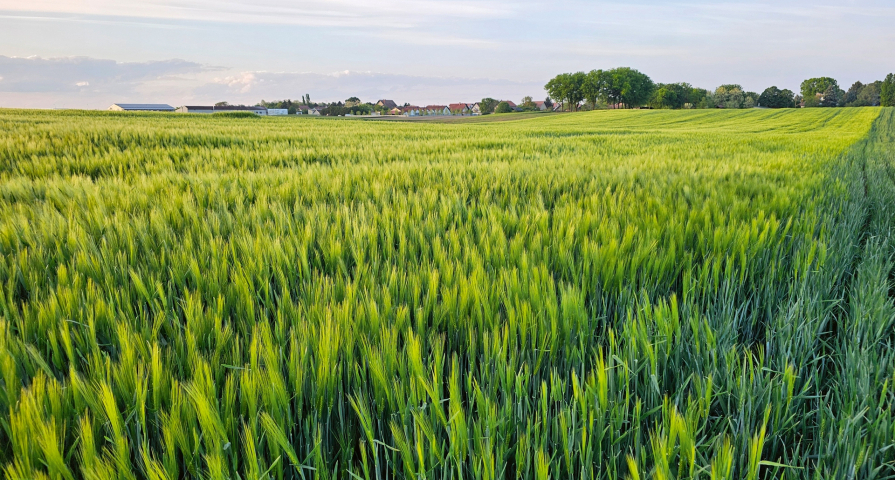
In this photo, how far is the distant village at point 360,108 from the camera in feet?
288

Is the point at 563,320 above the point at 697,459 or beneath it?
above

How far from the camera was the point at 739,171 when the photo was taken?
343 centimetres

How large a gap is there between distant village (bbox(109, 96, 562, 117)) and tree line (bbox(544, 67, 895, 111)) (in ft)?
26.7

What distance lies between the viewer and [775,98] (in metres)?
86.4

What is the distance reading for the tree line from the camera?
7881 cm

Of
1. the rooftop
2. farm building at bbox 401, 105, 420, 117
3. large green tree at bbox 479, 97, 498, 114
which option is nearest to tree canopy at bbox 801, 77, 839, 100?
large green tree at bbox 479, 97, 498, 114

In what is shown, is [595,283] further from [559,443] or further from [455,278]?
[559,443]

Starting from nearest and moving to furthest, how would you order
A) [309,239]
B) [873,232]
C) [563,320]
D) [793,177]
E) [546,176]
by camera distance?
1. [563,320]
2. [309,239]
3. [873,232]
4. [546,176]
5. [793,177]

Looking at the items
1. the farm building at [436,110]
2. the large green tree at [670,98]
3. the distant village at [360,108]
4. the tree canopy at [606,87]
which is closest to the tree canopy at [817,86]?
the large green tree at [670,98]

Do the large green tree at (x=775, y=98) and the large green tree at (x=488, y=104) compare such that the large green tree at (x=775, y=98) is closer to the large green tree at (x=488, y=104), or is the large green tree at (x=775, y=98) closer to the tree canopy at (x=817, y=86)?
the tree canopy at (x=817, y=86)

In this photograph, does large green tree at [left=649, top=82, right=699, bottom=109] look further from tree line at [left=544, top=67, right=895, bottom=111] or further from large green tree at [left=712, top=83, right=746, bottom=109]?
large green tree at [left=712, top=83, right=746, bottom=109]

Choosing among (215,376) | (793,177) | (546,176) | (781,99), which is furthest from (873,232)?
(781,99)

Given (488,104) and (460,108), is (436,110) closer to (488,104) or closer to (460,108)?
(460,108)

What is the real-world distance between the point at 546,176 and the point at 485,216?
1.22 m
